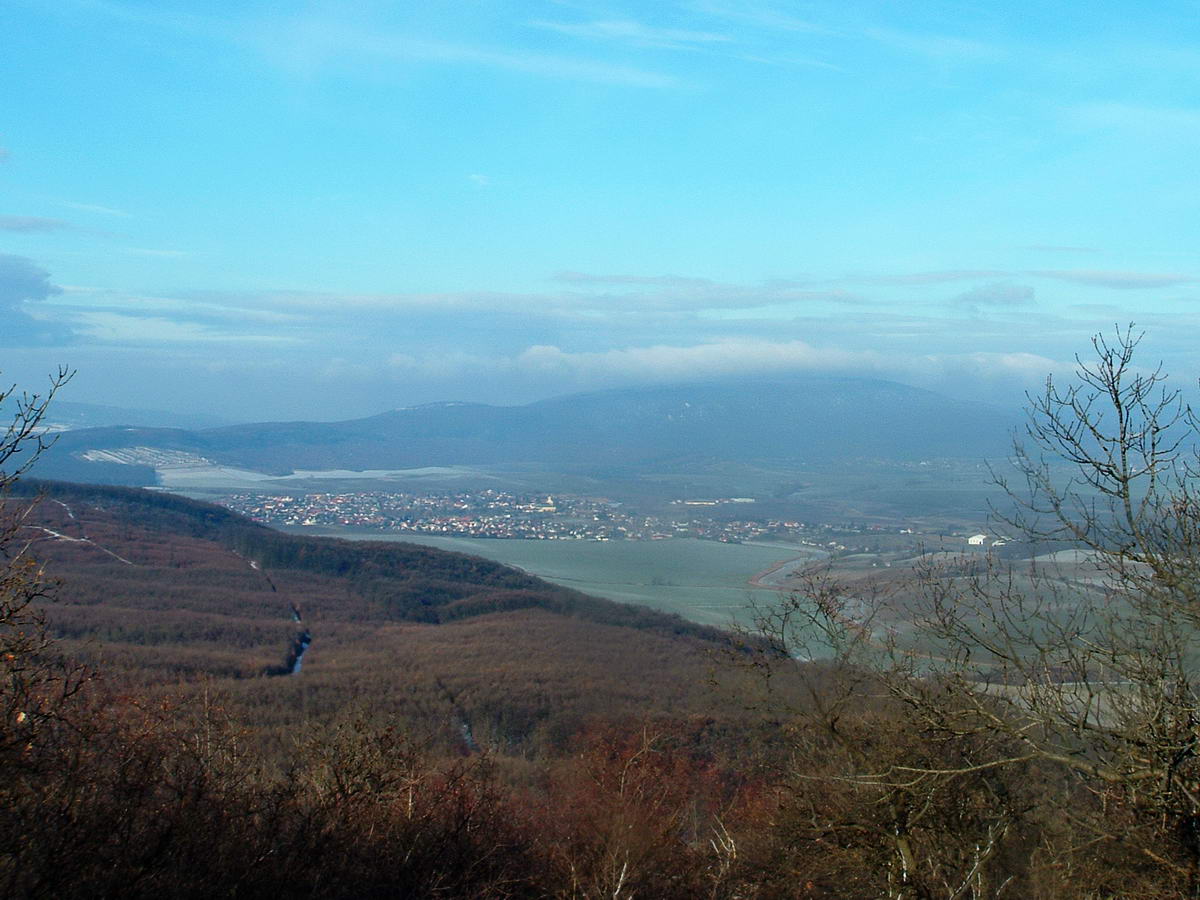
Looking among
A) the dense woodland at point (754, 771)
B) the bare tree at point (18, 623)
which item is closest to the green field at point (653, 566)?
the dense woodland at point (754, 771)

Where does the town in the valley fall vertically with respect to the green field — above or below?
above

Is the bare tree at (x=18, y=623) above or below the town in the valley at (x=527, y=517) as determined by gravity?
above

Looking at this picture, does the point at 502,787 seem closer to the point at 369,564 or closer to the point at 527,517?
the point at 369,564

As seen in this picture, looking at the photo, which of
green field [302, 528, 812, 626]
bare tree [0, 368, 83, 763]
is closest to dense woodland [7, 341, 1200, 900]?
bare tree [0, 368, 83, 763]

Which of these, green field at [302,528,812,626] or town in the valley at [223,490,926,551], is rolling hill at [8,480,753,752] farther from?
town in the valley at [223,490,926,551]

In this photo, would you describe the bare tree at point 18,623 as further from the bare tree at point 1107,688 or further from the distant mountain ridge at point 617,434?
the distant mountain ridge at point 617,434

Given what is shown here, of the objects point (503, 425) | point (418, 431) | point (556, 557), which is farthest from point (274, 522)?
point (503, 425)
